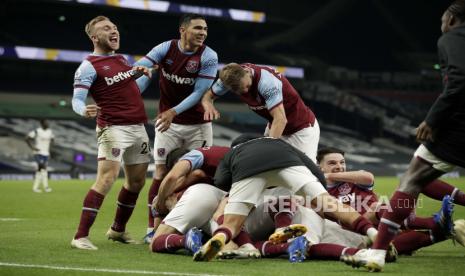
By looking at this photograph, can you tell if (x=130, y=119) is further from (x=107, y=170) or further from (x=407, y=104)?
(x=407, y=104)

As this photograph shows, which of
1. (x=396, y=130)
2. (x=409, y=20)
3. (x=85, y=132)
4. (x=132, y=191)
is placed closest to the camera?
(x=132, y=191)

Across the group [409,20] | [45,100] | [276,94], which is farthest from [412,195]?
[409,20]

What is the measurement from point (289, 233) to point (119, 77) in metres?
3.13

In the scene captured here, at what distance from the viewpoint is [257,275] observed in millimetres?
6094

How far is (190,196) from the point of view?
25.3 feet

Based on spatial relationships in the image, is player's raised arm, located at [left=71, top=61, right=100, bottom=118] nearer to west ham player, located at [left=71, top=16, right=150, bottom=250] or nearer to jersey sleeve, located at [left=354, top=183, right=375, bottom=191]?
west ham player, located at [left=71, top=16, right=150, bottom=250]

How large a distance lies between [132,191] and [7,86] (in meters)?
29.6

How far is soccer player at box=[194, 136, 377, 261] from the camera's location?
6848 mm

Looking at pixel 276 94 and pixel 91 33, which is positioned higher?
pixel 91 33

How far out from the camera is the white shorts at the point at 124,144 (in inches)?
342

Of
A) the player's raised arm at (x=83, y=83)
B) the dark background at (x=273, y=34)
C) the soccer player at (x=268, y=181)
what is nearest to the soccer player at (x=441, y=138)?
the soccer player at (x=268, y=181)

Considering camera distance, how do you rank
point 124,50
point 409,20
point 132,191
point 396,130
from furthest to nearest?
point 409,20 < point 396,130 < point 124,50 < point 132,191

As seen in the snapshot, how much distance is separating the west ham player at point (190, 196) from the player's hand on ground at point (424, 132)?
2.23 m

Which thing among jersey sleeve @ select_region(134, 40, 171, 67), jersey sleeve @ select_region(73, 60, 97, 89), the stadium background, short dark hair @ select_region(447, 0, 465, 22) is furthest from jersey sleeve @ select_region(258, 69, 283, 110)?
the stadium background
